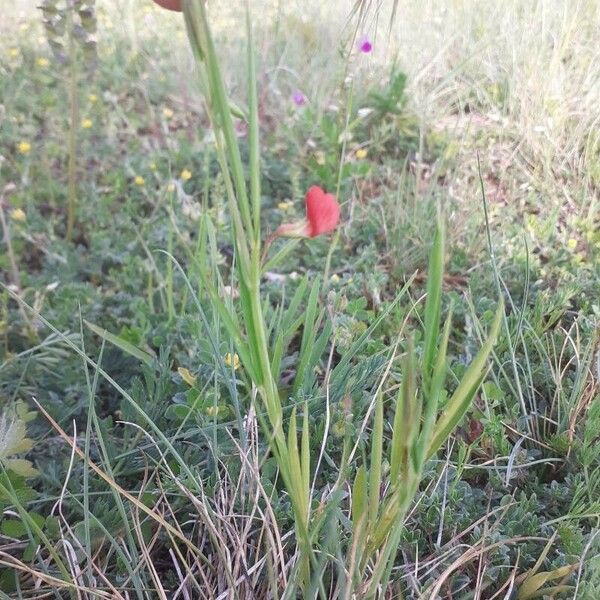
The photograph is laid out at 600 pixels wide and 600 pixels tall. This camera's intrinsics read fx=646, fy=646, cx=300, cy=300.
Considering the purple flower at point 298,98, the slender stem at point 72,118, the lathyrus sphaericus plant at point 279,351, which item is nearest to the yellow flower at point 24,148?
the slender stem at point 72,118

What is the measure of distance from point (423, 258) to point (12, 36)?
2660 mm

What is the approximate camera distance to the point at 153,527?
3.46 feet

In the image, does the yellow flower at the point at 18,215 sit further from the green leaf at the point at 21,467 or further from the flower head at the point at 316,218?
the flower head at the point at 316,218

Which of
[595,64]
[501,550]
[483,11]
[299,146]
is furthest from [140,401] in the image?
[483,11]

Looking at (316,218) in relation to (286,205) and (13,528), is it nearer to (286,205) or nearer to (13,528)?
(13,528)

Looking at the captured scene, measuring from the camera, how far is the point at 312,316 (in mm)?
1042

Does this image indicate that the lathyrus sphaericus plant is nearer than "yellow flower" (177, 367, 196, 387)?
Yes

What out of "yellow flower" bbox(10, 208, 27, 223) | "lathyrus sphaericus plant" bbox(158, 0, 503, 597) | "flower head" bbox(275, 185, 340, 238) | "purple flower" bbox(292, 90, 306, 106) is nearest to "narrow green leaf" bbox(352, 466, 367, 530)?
"lathyrus sphaericus plant" bbox(158, 0, 503, 597)

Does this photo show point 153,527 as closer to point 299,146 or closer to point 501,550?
point 501,550

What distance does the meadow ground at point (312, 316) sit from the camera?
0.90 metres

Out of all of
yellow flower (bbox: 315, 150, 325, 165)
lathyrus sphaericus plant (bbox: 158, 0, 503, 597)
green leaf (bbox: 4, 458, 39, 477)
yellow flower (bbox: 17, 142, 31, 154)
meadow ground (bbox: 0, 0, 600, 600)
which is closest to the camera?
lathyrus sphaericus plant (bbox: 158, 0, 503, 597)

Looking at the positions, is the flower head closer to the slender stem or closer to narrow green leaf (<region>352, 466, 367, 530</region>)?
narrow green leaf (<region>352, 466, 367, 530</region>)

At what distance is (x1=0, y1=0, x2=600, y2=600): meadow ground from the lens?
904 mm

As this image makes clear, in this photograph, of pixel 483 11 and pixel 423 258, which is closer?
pixel 423 258
